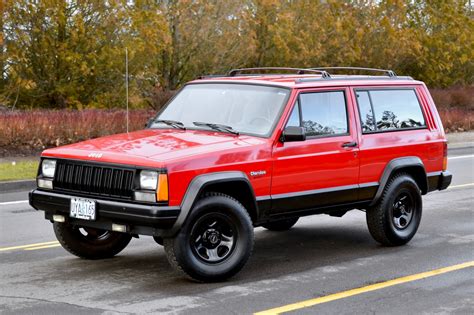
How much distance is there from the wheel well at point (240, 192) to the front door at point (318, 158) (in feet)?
0.72

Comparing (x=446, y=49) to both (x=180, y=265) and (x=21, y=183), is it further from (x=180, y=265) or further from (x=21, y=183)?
(x=180, y=265)

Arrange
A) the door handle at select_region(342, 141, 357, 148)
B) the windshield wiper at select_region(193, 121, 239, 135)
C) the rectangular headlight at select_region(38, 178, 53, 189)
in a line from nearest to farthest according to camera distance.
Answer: the rectangular headlight at select_region(38, 178, 53, 189)
the windshield wiper at select_region(193, 121, 239, 135)
the door handle at select_region(342, 141, 357, 148)

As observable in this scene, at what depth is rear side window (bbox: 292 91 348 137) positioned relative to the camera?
9.16 meters

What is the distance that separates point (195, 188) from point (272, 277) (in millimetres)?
1176

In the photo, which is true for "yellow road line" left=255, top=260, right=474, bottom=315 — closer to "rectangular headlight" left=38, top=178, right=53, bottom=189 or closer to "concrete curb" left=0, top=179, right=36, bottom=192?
"rectangular headlight" left=38, top=178, right=53, bottom=189

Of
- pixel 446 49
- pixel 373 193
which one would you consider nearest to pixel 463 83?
pixel 446 49

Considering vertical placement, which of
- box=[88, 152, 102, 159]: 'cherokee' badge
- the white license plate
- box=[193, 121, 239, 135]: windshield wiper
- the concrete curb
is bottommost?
the concrete curb

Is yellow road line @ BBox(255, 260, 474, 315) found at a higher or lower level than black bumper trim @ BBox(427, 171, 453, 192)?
lower

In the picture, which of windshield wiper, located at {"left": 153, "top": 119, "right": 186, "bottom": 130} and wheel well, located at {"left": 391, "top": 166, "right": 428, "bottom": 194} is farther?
wheel well, located at {"left": 391, "top": 166, "right": 428, "bottom": 194}

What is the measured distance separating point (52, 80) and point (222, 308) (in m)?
18.8

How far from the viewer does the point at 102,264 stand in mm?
8977

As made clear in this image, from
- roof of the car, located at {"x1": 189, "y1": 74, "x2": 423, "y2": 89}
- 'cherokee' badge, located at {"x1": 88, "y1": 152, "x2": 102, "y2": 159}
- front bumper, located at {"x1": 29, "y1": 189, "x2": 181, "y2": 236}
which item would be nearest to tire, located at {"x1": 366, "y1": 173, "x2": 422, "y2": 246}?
roof of the car, located at {"x1": 189, "y1": 74, "x2": 423, "y2": 89}

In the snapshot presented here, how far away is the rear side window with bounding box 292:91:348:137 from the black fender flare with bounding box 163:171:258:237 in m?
1.22

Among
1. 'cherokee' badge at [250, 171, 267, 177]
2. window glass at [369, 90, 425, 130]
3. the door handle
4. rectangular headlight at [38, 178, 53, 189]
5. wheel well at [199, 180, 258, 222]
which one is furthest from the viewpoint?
window glass at [369, 90, 425, 130]
